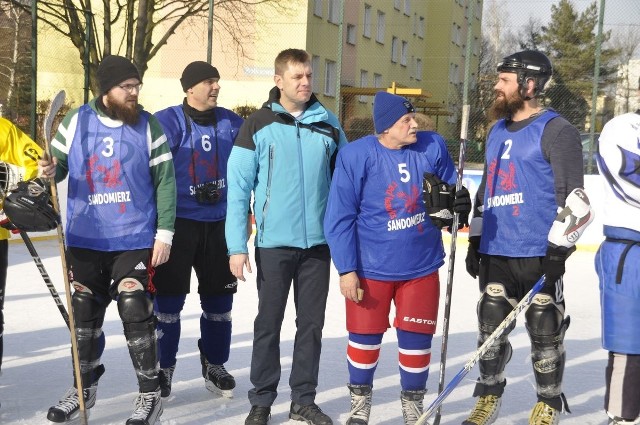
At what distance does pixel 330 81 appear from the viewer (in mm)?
12094

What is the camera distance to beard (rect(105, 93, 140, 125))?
368cm

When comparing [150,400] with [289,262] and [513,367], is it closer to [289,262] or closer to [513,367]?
[289,262]

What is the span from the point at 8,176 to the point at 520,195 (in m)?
2.11

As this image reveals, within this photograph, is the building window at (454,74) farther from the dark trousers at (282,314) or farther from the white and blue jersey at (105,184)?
the white and blue jersey at (105,184)

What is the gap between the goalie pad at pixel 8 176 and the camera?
12.2 ft

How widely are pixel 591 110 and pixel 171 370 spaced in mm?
7820

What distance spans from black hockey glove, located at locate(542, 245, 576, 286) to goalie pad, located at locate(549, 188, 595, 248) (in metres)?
0.02

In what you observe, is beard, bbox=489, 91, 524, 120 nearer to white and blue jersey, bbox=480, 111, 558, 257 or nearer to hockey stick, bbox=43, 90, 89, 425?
white and blue jersey, bbox=480, 111, 558, 257

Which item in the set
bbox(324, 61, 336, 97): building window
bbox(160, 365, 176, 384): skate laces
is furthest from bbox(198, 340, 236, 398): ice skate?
bbox(324, 61, 336, 97): building window

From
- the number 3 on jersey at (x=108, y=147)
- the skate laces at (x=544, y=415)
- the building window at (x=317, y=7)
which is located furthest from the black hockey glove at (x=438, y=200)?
the building window at (x=317, y=7)

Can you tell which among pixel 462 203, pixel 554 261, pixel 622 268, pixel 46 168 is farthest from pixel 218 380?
pixel 622 268

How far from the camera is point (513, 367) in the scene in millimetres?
5070

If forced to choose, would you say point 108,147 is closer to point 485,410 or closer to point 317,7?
point 485,410

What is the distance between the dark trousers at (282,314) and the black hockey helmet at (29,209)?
913 millimetres
